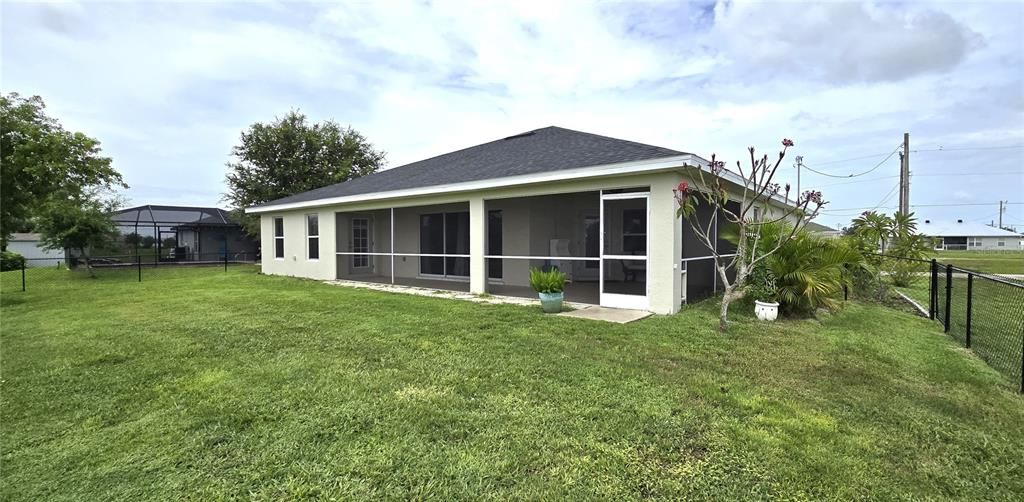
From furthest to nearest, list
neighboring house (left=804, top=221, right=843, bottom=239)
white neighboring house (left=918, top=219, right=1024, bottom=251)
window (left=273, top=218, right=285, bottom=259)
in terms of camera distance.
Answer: white neighboring house (left=918, top=219, right=1024, bottom=251) < window (left=273, top=218, right=285, bottom=259) < neighboring house (left=804, top=221, right=843, bottom=239)

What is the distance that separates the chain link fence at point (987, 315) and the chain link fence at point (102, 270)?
17336 mm

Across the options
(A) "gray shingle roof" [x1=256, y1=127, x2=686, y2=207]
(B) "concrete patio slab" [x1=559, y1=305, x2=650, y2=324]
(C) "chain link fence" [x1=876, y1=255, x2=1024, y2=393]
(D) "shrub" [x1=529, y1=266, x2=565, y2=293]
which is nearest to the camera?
(C) "chain link fence" [x1=876, y1=255, x2=1024, y2=393]

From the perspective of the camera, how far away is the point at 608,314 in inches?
284

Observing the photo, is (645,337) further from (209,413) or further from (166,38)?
(166,38)

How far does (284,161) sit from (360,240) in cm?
1194

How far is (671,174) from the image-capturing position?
711 centimetres

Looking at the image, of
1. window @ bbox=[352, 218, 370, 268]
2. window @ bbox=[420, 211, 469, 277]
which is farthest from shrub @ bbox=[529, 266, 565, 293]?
window @ bbox=[352, 218, 370, 268]

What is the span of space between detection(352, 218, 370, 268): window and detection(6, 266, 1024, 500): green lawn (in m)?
8.45

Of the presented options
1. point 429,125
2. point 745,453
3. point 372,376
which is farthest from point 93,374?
point 429,125

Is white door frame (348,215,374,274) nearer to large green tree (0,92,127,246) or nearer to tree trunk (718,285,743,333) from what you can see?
large green tree (0,92,127,246)

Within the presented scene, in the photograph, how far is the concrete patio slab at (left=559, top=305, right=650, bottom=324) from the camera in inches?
267

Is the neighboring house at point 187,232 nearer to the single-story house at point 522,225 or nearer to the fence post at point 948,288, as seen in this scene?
the single-story house at point 522,225

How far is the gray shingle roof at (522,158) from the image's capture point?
8.09 m

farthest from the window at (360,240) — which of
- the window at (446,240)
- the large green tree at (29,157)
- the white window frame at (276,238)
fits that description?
the large green tree at (29,157)
